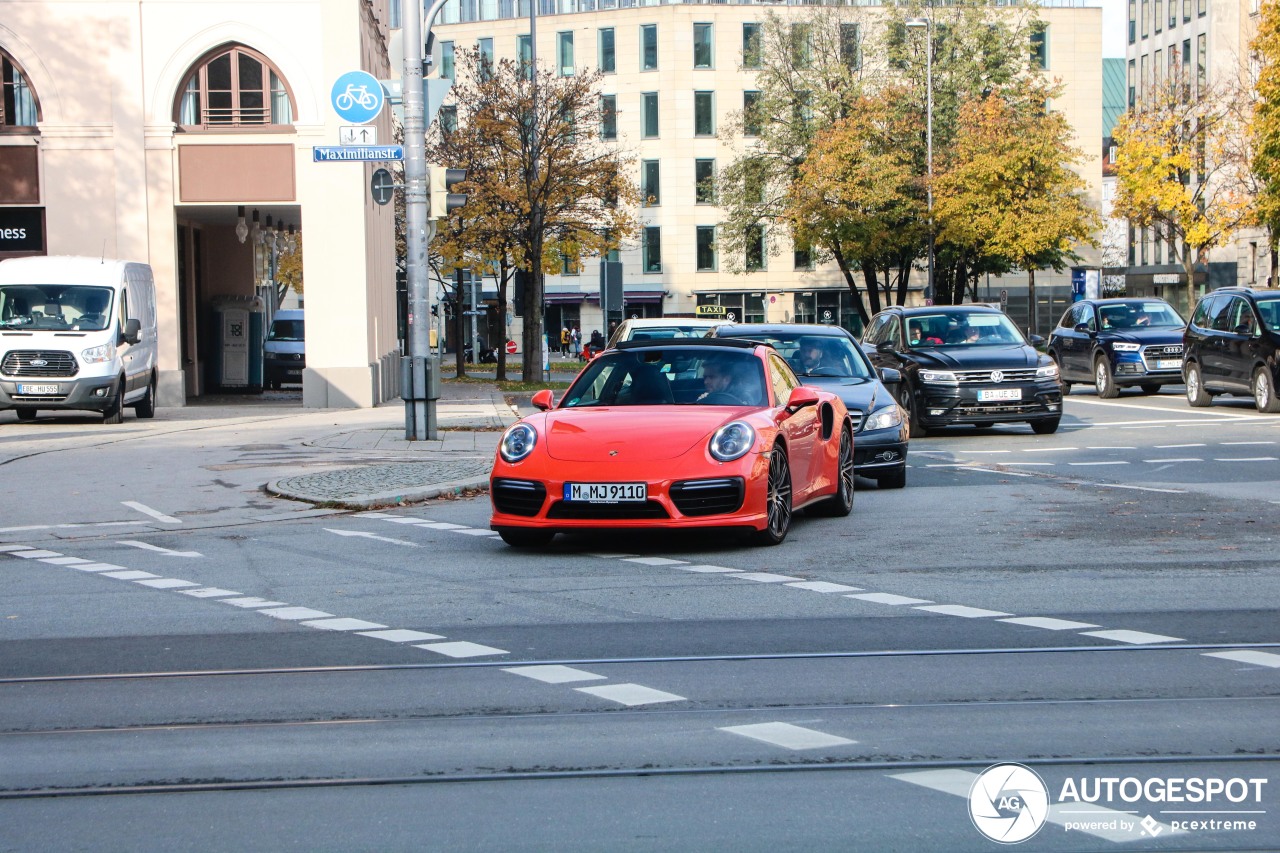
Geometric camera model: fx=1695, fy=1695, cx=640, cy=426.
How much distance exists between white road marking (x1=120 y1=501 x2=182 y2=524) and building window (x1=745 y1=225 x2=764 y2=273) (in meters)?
58.3

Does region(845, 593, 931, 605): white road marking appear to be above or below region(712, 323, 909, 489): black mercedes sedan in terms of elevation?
below

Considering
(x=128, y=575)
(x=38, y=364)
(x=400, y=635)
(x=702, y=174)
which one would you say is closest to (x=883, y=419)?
(x=128, y=575)

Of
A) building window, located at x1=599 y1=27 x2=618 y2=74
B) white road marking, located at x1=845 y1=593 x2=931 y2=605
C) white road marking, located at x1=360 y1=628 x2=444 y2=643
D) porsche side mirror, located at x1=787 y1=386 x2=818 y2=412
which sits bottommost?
white road marking, located at x1=845 y1=593 x2=931 y2=605

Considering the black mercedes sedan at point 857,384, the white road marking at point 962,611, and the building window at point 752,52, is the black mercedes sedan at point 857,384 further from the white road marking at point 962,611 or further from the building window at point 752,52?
the building window at point 752,52

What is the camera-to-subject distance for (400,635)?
25.9ft

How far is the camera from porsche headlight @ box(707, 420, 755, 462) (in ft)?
34.9

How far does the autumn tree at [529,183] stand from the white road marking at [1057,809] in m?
40.2

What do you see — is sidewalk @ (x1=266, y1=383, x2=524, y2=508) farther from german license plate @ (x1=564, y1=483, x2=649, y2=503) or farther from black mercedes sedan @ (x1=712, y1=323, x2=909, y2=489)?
german license plate @ (x1=564, y1=483, x2=649, y2=503)

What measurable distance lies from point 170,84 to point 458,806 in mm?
27534

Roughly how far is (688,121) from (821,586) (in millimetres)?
76648

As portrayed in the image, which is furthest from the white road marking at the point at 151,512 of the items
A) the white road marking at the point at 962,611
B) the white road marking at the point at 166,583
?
the white road marking at the point at 962,611

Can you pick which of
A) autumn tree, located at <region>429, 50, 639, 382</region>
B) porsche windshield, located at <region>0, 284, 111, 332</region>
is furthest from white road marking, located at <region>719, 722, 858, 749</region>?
autumn tree, located at <region>429, 50, 639, 382</region>

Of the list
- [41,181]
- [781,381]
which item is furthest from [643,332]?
[41,181]

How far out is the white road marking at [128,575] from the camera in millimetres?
10333
